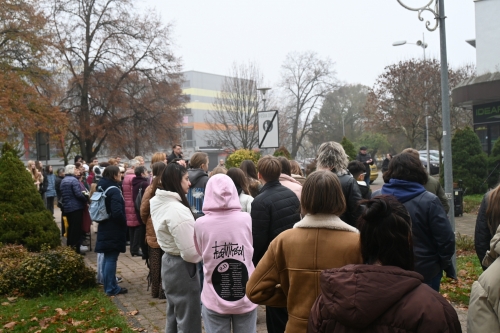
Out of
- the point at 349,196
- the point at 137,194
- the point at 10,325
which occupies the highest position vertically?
the point at 349,196

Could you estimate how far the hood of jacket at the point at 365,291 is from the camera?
212 cm

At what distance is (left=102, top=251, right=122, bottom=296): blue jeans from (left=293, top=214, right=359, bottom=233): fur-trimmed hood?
18.7ft

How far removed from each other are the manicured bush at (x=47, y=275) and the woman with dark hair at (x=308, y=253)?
20.3 ft

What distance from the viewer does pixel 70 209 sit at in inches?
457

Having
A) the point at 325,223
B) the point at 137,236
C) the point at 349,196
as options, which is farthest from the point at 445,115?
the point at 325,223

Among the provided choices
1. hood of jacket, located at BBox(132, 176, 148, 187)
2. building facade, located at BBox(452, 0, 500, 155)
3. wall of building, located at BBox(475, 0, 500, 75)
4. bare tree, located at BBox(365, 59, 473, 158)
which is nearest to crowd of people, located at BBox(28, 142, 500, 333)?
hood of jacket, located at BBox(132, 176, 148, 187)

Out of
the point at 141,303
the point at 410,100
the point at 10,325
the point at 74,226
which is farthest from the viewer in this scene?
the point at 410,100

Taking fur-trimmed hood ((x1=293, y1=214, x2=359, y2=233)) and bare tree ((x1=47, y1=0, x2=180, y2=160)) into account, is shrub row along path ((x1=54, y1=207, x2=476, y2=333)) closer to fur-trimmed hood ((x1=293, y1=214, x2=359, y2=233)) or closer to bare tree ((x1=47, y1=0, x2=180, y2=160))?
fur-trimmed hood ((x1=293, y1=214, x2=359, y2=233))

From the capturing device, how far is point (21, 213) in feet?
36.2

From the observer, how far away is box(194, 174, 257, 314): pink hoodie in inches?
178

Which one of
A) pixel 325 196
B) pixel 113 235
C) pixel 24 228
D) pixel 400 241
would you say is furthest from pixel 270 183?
pixel 24 228

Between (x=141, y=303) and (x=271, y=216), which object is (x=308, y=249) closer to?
(x=271, y=216)

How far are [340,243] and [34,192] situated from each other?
9724mm

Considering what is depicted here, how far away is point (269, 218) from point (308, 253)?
207 centimetres
